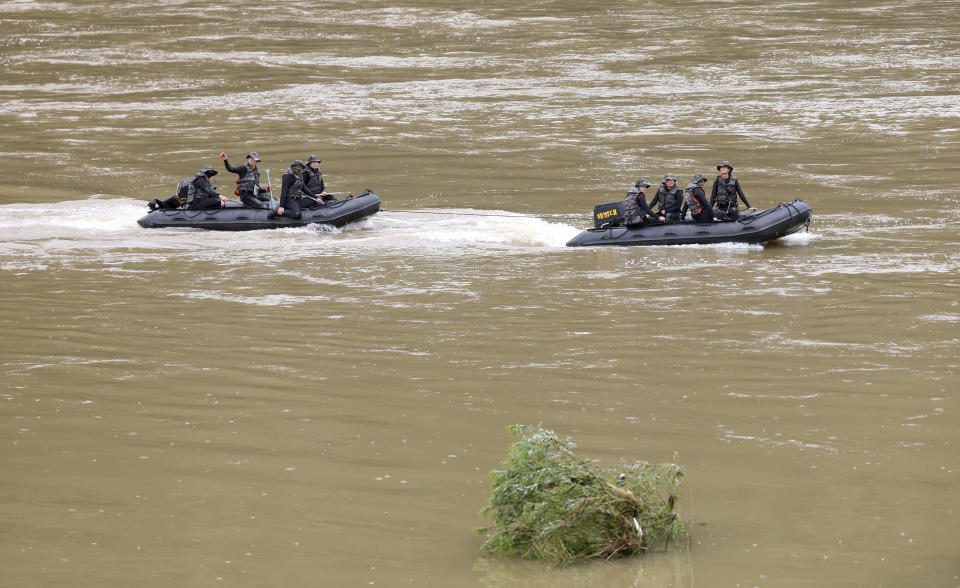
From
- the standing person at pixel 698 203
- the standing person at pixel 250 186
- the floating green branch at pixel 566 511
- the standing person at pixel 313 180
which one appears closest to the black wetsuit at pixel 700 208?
the standing person at pixel 698 203

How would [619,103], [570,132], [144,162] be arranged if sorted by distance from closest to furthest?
[144,162]
[570,132]
[619,103]

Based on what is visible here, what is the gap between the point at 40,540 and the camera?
328 inches

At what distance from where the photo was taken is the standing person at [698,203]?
60.4 feet

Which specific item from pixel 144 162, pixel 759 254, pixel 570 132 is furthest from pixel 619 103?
pixel 759 254

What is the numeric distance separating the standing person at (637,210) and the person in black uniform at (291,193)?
5.41 metres

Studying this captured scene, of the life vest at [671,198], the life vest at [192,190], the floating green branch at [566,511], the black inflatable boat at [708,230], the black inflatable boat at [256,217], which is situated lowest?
the floating green branch at [566,511]

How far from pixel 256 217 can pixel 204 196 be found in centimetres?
99

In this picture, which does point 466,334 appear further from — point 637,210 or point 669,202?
point 669,202

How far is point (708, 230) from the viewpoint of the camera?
60.7 ft

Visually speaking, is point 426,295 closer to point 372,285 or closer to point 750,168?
point 372,285

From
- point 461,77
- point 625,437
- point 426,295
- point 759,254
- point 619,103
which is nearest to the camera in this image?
point 625,437

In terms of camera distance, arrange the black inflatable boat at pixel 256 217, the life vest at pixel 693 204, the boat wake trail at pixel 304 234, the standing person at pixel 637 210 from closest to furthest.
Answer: the life vest at pixel 693 204 → the standing person at pixel 637 210 → the boat wake trail at pixel 304 234 → the black inflatable boat at pixel 256 217

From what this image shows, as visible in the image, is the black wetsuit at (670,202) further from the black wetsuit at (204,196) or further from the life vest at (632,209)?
the black wetsuit at (204,196)

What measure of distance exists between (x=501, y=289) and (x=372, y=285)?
Answer: 1742 mm
